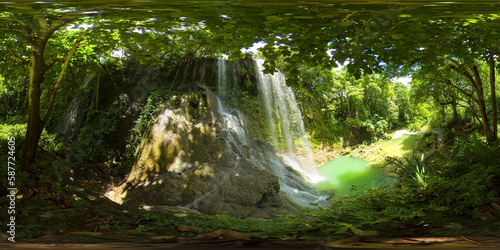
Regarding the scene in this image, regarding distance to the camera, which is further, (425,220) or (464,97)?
(464,97)

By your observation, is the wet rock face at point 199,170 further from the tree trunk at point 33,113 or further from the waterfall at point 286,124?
the tree trunk at point 33,113

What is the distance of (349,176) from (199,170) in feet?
2.32

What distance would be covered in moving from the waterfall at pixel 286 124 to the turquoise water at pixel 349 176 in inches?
2.2

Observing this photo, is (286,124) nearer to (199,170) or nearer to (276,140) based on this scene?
(276,140)

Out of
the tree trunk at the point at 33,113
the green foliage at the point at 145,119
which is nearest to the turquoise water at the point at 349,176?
the green foliage at the point at 145,119

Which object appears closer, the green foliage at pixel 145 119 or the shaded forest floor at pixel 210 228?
the shaded forest floor at pixel 210 228

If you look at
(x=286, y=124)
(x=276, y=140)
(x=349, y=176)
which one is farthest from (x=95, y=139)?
(x=349, y=176)

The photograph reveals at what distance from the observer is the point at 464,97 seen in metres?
2.29

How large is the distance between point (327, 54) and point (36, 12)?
3.18ft

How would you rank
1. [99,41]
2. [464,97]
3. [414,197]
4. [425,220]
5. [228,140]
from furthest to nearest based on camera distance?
1. [464,97]
2. [228,140]
3. [414,197]
4. [99,41]
5. [425,220]

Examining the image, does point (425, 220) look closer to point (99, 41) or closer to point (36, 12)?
point (99, 41)

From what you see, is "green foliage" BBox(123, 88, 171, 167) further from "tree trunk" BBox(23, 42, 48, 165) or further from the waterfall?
the waterfall

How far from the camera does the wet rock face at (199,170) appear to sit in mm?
1007

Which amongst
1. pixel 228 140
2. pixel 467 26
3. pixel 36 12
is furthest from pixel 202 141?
pixel 467 26
